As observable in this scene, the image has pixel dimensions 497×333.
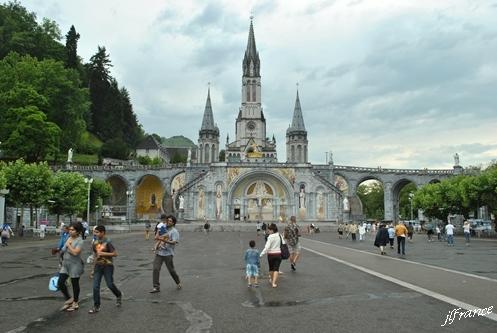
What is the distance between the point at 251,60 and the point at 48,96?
148 ft

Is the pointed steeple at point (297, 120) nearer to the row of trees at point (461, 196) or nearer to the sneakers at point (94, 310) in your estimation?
the row of trees at point (461, 196)

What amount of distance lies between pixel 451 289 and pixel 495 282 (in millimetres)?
1790

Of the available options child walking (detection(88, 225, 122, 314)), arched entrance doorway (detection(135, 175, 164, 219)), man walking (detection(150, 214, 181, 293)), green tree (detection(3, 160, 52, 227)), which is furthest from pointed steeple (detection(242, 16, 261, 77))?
child walking (detection(88, 225, 122, 314))

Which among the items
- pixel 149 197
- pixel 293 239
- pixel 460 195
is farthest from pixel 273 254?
pixel 149 197

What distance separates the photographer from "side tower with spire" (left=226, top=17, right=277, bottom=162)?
93.8 m

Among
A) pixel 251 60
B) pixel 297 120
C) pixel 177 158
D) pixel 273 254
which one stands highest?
pixel 251 60

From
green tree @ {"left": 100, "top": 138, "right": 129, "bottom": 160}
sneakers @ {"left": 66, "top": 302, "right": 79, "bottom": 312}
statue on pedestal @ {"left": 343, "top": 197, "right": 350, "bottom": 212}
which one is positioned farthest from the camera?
green tree @ {"left": 100, "top": 138, "right": 129, "bottom": 160}

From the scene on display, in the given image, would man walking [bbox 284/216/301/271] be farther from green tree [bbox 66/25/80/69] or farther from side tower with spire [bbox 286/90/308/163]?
side tower with spire [bbox 286/90/308/163]

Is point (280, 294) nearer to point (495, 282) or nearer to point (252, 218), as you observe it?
point (495, 282)

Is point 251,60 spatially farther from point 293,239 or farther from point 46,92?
point 293,239

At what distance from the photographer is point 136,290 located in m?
10.2

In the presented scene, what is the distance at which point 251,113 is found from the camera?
95.1 m

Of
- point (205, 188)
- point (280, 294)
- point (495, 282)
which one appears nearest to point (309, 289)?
point (280, 294)

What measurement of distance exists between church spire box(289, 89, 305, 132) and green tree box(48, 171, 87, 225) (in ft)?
160
